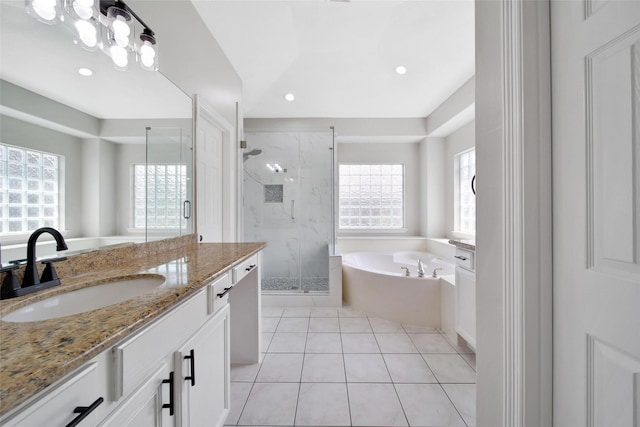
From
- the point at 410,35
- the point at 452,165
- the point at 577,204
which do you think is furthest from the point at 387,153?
the point at 577,204

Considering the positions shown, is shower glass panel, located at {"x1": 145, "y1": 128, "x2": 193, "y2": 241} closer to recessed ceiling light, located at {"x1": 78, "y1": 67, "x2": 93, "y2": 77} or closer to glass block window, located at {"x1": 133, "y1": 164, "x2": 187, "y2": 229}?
glass block window, located at {"x1": 133, "y1": 164, "x2": 187, "y2": 229}

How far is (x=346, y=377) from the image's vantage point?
5.74ft

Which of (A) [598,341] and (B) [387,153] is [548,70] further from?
(B) [387,153]

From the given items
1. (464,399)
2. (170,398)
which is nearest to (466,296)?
(464,399)

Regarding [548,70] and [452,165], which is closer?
[548,70]

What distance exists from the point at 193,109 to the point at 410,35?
2.15 metres

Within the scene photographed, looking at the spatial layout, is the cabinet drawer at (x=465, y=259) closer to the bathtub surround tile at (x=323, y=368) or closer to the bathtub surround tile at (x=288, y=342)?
the bathtub surround tile at (x=323, y=368)

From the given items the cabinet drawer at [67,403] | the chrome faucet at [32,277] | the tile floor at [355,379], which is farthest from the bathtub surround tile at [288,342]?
the cabinet drawer at [67,403]

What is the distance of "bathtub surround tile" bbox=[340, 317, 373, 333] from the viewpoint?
2428mm

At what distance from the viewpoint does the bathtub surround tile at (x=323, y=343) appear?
2.09 m

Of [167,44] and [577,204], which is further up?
[167,44]

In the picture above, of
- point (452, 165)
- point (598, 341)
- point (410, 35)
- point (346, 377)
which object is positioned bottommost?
point (346, 377)

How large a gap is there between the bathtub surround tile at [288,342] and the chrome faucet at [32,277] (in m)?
1.60

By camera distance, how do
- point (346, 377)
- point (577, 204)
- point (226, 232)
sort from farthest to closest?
point (226, 232)
point (346, 377)
point (577, 204)
